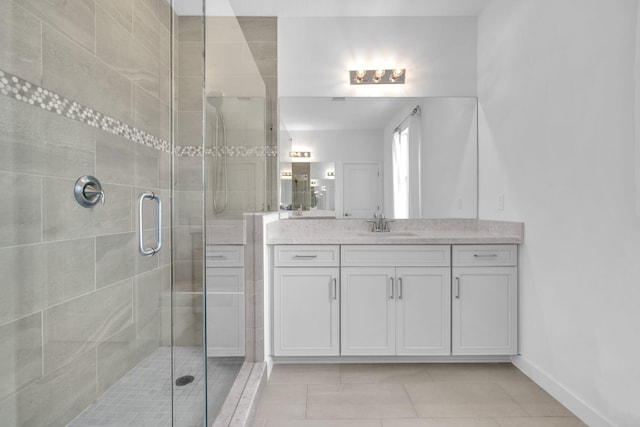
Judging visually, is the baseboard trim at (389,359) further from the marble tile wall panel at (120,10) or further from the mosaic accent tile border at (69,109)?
the marble tile wall panel at (120,10)

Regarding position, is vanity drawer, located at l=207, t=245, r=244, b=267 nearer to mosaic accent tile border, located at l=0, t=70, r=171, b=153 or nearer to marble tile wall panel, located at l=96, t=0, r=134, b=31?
mosaic accent tile border, located at l=0, t=70, r=171, b=153

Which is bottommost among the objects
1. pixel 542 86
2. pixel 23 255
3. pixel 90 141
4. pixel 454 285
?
pixel 454 285

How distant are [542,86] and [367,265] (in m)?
1.46

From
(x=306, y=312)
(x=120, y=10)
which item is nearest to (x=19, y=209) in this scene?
(x=120, y=10)

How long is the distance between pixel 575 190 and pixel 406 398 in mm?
1397

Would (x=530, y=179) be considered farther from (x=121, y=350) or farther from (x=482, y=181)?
(x=121, y=350)

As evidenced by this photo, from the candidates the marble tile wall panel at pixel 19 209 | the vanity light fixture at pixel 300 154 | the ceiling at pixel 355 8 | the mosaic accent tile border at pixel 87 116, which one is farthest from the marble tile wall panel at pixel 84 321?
the ceiling at pixel 355 8

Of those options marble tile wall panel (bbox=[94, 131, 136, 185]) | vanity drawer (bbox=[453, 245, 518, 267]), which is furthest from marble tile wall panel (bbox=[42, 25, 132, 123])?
vanity drawer (bbox=[453, 245, 518, 267])

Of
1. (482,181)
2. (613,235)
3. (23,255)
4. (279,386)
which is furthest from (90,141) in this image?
(482,181)

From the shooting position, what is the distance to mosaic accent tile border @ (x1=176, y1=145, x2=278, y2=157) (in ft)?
4.95

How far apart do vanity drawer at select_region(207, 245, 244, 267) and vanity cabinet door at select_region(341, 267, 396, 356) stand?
2.42 feet

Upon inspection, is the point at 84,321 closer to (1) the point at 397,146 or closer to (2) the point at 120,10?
(2) the point at 120,10

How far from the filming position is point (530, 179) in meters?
2.13

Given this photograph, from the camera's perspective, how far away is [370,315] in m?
2.32
